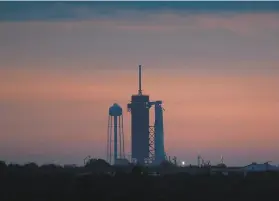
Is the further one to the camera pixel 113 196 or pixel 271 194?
pixel 271 194

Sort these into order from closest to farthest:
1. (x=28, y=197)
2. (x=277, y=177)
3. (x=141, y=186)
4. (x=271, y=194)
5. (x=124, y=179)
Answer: (x=28, y=197)
(x=271, y=194)
(x=141, y=186)
(x=124, y=179)
(x=277, y=177)

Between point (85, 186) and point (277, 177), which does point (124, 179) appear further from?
point (277, 177)

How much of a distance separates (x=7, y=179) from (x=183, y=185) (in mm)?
23071

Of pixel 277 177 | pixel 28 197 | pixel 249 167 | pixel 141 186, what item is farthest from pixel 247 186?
pixel 249 167

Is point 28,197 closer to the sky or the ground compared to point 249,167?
closer to the ground

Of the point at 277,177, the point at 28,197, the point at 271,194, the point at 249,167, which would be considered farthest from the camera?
the point at 249,167

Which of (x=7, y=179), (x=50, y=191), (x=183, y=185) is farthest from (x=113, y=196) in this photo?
(x=7, y=179)

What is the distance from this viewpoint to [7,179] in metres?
112

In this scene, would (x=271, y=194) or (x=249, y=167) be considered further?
(x=249, y=167)

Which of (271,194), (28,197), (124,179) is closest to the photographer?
(28,197)

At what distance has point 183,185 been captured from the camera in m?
101

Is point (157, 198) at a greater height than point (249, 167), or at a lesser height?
lesser

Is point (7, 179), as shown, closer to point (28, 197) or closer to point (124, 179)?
point (124, 179)

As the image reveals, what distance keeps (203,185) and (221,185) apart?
7.66 feet
